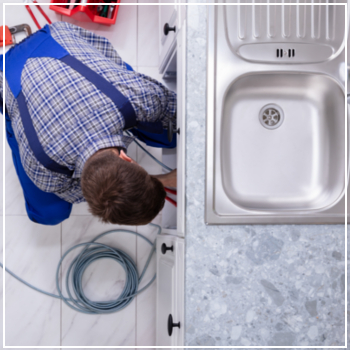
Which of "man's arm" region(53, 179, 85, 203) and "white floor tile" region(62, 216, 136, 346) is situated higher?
"man's arm" region(53, 179, 85, 203)

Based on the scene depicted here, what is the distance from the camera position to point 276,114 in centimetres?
128

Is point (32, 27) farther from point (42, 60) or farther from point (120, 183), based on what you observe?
point (120, 183)

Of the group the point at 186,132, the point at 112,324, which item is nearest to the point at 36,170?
the point at 186,132

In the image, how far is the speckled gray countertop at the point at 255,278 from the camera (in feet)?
3.44

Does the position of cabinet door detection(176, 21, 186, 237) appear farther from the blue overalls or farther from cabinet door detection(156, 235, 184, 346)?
the blue overalls

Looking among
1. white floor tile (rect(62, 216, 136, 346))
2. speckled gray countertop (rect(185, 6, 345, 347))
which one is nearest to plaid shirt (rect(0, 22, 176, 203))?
speckled gray countertop (rect(185, 6, 345, 347))

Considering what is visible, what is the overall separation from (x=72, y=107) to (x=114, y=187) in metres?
0.31

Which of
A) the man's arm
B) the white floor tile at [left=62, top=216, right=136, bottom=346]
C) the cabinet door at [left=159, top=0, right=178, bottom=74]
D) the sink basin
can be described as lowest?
the white floor tile at [left=62, top=216, right=136, bottom=346]

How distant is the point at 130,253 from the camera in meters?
1.89

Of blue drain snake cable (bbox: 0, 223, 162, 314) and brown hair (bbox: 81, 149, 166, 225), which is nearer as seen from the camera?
brown hair (bbox: 81, 149, 166, 225)

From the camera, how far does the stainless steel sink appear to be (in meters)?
1.08

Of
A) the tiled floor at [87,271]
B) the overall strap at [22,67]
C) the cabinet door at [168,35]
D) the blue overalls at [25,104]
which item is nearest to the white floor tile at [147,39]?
the tiled floor at [87,271]

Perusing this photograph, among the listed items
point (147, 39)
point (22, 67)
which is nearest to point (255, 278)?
point (22, 67)

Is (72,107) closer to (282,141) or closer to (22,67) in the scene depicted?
(22,67)
